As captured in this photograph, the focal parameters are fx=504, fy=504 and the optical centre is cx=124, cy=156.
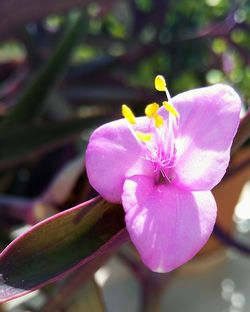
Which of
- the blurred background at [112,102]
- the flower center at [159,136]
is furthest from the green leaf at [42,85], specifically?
the flower center at [159,136]

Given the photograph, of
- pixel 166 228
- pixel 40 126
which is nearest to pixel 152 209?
pixel 166 228

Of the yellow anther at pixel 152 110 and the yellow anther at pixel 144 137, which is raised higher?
the yellow anther at pixel 152 110

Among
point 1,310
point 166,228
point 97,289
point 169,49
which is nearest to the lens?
point 166,228

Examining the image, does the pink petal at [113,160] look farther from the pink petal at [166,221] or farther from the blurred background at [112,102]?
the blurred background at [112,102]

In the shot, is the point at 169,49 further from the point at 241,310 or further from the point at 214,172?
the point at 214,172

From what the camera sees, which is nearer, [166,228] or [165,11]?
[166,228]

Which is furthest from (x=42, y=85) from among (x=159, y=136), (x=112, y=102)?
(x=159, y=136)

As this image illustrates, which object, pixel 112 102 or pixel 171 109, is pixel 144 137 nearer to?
pixel 171 109
